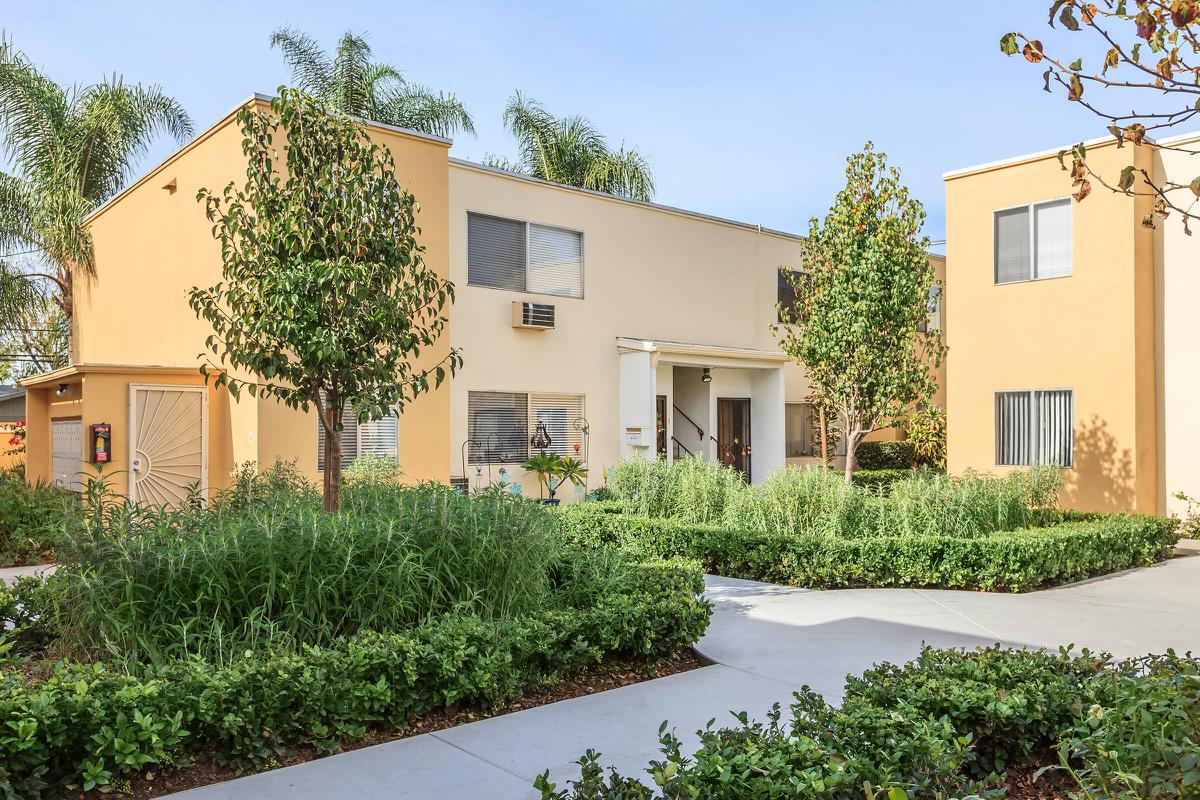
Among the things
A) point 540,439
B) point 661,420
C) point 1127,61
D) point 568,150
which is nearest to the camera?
point 1127,61

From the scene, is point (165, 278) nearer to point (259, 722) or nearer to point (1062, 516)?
point (259, 722)

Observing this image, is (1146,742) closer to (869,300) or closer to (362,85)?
(869,300)

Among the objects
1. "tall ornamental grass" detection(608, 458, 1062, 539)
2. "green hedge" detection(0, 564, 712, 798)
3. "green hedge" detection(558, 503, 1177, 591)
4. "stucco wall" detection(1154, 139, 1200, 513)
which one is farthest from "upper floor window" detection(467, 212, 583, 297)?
"green hedge" detection(0, 564, 712, 798)

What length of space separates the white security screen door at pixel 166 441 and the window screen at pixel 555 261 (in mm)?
5777

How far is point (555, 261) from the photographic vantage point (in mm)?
15430

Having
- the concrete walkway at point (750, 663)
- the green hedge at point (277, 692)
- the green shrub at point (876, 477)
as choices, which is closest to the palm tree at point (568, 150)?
the green shrub at point (876, 477)

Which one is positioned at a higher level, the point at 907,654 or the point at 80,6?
the point at 80,6

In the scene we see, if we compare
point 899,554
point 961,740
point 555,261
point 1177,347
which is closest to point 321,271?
point 961,740

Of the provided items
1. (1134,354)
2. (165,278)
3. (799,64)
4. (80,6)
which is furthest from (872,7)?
(80,6)

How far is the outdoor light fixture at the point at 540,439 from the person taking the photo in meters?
15.0

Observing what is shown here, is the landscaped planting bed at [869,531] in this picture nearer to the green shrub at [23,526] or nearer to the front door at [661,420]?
the front door at [661,420]

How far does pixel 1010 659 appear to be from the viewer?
14.3 ft

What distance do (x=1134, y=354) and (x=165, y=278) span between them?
14.4 m

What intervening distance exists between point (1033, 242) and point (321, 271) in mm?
11096
